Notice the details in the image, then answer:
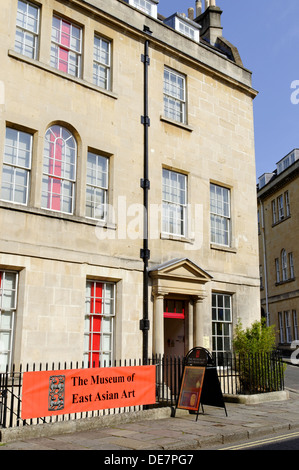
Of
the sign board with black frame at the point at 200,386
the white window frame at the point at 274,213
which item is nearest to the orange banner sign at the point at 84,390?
the sign board with black frame at the point at 200,386

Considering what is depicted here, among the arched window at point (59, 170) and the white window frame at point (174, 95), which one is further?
the white window frame at point (174, 95)

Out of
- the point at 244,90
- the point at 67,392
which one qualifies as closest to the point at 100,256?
the point at 67,392

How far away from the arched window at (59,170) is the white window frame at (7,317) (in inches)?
84.0

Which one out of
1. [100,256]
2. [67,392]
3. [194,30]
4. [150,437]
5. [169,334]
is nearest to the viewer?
[150,437]

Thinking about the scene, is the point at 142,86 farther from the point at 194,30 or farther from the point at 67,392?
the point at 67,392

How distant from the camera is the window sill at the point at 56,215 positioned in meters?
10.8

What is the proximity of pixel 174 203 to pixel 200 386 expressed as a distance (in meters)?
6.03

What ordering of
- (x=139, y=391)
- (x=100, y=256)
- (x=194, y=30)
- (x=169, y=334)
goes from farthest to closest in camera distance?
(x=194, y=30) < (x=169, y=334) < (x=100, y=256) < (x=139, y=391)

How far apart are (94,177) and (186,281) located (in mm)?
3960

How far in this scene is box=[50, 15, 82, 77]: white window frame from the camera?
12531mm

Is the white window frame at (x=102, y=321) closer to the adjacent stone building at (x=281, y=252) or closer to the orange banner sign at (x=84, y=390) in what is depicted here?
the orange banner sign at (x=84, y=390)

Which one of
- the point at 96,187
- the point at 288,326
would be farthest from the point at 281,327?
the point at 96,187

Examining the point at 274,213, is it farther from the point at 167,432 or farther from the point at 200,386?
the point at 167,432

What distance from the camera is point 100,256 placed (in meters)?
12.2
